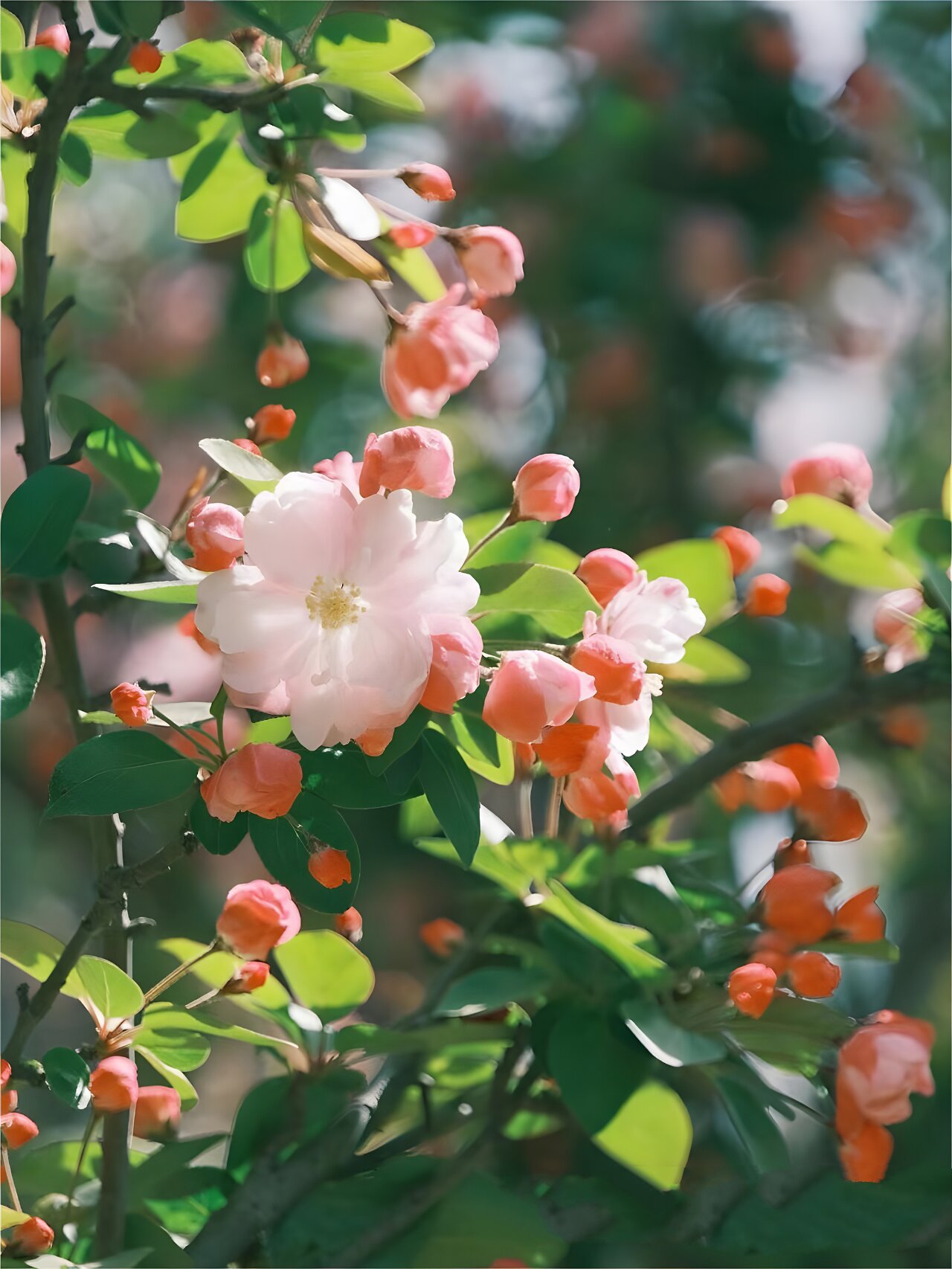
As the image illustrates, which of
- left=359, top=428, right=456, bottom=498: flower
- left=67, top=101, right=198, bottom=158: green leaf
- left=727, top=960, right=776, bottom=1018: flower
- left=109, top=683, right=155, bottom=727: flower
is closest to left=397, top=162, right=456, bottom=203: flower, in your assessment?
left=67, top=101, right=198, bottom=158: green leaf

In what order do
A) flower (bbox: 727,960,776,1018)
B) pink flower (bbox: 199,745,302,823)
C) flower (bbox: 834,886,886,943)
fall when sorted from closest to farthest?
1. pink flower (bbox: 199,745,302,823)
2. flower (bbox: 727,960,776,1018)
3. flower (bbox: 834,886,886,943)

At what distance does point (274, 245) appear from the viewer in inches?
30.4

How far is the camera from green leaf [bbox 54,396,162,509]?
704mm

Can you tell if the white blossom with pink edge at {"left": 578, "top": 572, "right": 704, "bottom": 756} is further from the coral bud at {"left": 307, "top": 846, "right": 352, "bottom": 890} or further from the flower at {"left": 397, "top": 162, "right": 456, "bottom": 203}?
the flower at {"left": 397, "top": 162, "right": 456, "bottom": 203}

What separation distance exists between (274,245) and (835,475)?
389 millimetres

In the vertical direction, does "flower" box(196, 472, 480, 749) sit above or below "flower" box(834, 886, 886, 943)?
above

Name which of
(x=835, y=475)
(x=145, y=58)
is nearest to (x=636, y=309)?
(x=835, y=475)

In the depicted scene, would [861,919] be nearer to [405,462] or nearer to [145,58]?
[405,462]

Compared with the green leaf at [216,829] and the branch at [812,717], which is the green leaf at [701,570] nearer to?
the branch at [812,717]

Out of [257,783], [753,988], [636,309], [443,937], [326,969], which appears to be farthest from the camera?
[636,309]

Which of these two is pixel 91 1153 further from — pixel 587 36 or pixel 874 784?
pixel 587 36

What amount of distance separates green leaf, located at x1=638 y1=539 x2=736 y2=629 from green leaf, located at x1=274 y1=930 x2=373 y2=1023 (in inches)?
11.6

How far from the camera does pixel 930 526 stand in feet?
2.33

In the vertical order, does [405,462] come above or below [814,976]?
above
